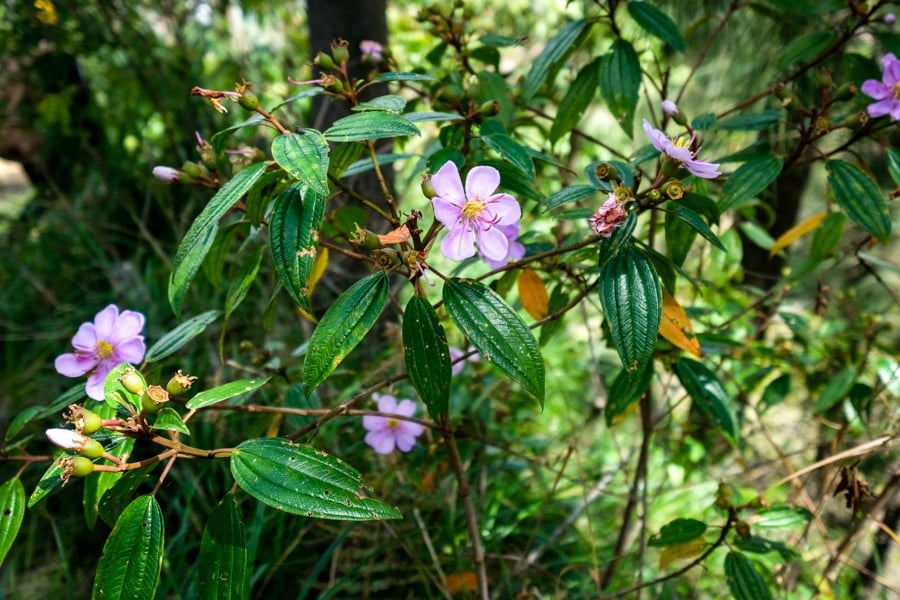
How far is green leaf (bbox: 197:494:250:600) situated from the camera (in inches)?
24.7

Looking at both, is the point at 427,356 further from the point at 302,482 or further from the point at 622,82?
the point at 622,82

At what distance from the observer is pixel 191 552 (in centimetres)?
159

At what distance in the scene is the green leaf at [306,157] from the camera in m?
0.60

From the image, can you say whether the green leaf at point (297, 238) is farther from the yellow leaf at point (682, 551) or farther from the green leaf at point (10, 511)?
the yellow leaf at point (682, 551)

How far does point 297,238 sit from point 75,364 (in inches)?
15.0

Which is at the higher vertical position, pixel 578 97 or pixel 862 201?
pixel 578 97

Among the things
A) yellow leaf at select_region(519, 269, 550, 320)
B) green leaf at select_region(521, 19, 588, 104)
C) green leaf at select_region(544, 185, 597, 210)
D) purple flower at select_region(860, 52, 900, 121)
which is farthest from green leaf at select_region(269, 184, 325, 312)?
purple flower at select_region(860, 52, 900, 121)

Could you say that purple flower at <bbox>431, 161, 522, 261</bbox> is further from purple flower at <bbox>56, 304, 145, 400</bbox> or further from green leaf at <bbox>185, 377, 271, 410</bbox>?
→ purple flower at <bbox>56, 304, 145, 400</bbox>

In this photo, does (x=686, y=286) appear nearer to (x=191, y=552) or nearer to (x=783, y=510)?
(x=783, y=510)

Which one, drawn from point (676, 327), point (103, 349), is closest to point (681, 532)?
point (676, 327)

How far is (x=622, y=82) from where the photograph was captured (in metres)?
1.00

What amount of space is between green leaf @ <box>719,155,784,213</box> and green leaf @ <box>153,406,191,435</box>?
2.24ft

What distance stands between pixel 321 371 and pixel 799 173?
1.84 metres

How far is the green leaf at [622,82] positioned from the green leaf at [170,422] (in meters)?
0.72
